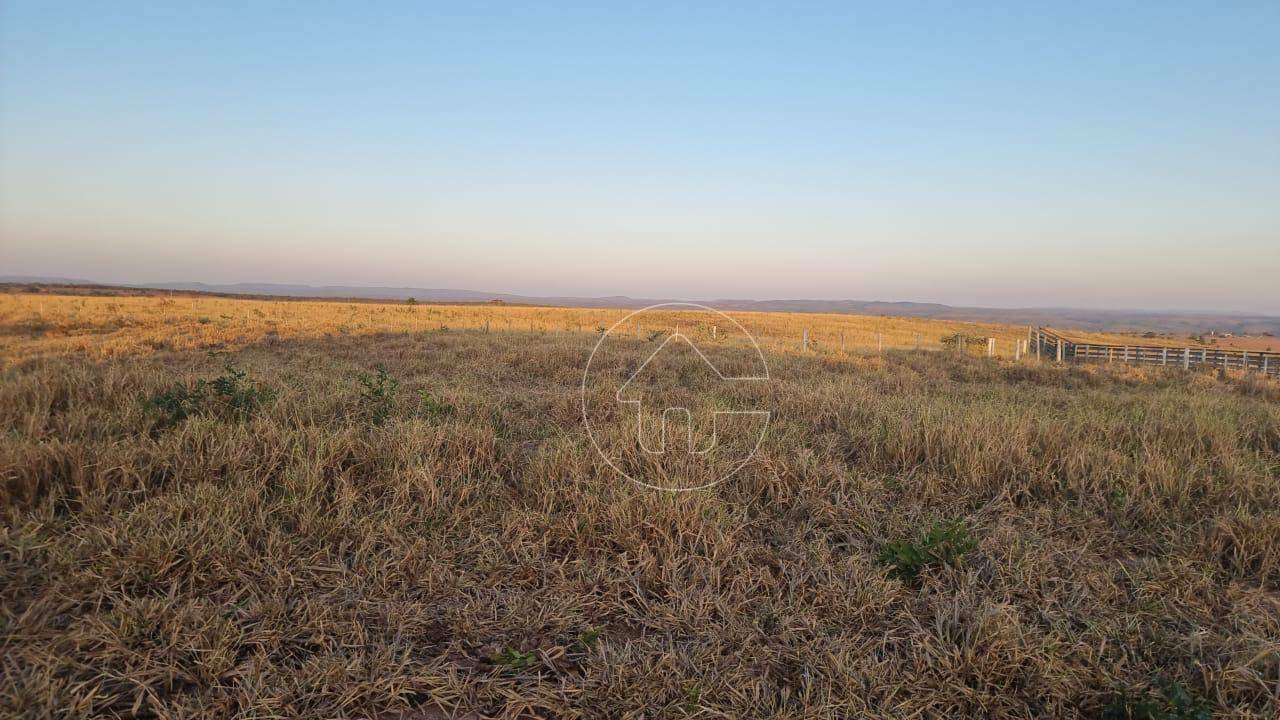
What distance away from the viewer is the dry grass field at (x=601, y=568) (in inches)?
99.7

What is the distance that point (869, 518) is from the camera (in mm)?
4188

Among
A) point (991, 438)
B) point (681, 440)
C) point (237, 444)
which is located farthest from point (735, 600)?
point (237, 444)

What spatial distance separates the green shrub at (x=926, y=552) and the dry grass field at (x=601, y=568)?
0.8 inches

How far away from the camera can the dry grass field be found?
2531 mm

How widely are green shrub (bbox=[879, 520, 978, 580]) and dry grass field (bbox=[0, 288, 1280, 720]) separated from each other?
0.02 meters

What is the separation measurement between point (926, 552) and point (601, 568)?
6.59 feet

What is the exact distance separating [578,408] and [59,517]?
4.47 m

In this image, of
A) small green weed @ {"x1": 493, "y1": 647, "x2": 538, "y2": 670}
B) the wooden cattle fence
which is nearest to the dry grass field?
small green weed @ {"x1": 493, "y1": 647, "x2": 538, "y2": 670}

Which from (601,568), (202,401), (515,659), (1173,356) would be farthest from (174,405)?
(1173,356)

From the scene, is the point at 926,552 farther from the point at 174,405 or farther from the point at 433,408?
the point at 174,405

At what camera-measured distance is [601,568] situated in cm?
346
